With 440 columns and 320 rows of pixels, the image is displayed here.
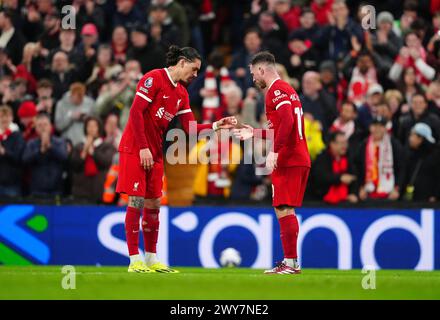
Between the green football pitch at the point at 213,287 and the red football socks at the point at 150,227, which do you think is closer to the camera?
the green football pitch at the point at 213,287

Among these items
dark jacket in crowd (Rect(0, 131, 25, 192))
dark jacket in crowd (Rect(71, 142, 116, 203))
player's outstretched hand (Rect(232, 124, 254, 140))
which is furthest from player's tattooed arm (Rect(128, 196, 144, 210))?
dark jacket in crowd (Rect(0, 131, 25, 192))

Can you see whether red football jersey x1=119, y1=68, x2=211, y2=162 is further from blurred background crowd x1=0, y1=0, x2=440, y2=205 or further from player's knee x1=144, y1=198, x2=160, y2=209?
blurred background crowd x1=0, y1=0, x2=440, y2=205

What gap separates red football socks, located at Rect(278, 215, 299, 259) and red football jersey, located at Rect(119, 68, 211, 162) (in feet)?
5.45

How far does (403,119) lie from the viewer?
58.2 ft

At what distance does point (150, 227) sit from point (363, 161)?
221 inches

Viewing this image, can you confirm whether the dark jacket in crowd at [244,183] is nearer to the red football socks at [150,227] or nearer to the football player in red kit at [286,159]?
the red football socks at [150,227]

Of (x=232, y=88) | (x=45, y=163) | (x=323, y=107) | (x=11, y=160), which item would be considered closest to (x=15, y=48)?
(x=11, y=160)

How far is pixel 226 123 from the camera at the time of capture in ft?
41.9

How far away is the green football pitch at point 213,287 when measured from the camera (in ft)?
36.4

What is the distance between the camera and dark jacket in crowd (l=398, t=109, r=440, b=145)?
1744 centimetres

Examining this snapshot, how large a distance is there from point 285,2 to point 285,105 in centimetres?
894

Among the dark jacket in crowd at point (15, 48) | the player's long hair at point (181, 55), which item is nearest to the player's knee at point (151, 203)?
the player's long hair at point (181, 55)

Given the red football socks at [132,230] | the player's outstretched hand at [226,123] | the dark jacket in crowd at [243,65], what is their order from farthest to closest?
1. the dark jacket in crowd at [243,65]
2. the player's outstretched hand at [226,123]
3. the red football socks at [132,230]

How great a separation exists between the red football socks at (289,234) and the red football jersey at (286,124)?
2.07 feet
